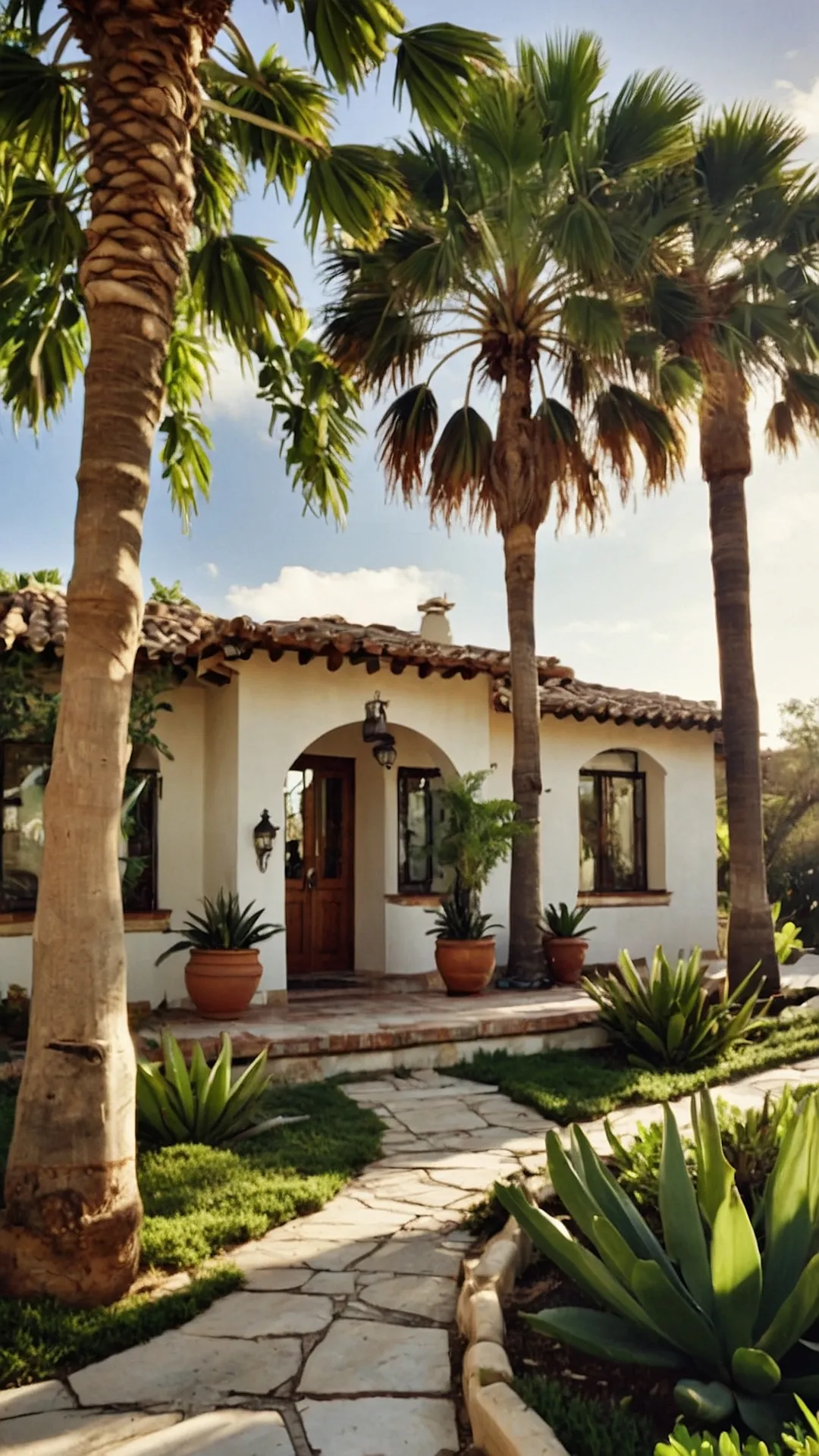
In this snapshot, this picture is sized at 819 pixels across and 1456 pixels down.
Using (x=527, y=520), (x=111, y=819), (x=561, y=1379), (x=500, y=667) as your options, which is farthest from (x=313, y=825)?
(x=561, y=1379)

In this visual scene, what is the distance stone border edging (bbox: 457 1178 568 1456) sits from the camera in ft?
9.50

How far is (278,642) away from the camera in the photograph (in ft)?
33.4

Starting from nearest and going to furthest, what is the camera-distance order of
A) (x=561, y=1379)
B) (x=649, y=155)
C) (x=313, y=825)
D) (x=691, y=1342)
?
(x=691, y=1342)
(x=561, y=1379)
(x=649, y=155)
(x=313, y=825)

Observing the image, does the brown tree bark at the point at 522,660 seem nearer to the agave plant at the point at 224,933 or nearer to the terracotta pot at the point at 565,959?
the terracotta pot at the point at 565,959

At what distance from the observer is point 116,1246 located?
4.20m

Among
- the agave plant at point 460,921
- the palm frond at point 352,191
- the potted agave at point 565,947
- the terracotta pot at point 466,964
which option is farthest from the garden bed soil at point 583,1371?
the potted agave at point 565,947

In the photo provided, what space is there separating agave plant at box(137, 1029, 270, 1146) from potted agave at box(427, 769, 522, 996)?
193 inches

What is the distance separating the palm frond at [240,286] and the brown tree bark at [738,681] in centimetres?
562

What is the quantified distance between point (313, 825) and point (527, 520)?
4.30 m

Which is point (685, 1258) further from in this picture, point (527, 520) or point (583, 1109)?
point (527, 520)

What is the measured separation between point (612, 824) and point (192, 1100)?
33.3 feet

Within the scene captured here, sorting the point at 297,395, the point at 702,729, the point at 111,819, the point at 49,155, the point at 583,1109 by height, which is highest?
the point at 49,155

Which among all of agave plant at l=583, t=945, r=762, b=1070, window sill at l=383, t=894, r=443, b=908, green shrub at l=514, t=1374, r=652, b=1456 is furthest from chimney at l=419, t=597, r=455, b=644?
green shrub at l=514, t=1374, r=652, b=1456

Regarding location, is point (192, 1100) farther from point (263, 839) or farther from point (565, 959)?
point (565, 959)
